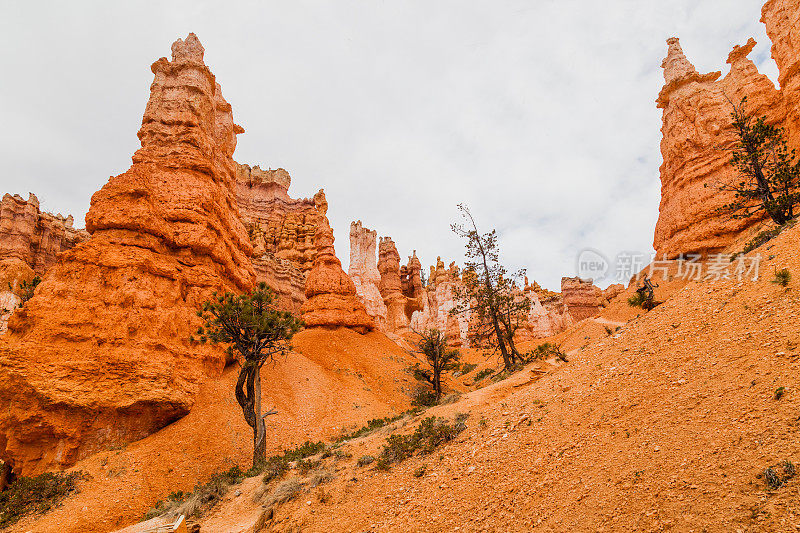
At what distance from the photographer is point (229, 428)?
17.0 meters

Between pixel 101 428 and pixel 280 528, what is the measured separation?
11.5m

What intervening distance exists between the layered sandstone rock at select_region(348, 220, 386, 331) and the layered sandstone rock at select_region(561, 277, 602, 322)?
31591 mm

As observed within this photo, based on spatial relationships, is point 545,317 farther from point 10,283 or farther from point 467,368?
point 10,283

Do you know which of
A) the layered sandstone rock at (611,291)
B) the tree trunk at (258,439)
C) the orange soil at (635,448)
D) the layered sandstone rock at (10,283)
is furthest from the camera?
the layered sandstone rock at (611,291)

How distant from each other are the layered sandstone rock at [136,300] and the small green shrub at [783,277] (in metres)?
21.6

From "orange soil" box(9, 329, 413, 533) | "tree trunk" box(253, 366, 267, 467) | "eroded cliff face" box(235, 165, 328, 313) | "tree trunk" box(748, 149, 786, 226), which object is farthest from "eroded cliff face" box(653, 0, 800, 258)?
"tree trunk" box(253, 366, 267, 467)

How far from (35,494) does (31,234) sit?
45.7 m

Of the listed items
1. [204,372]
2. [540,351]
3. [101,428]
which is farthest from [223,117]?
[540,351]

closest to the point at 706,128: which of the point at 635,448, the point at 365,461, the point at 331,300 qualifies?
the point at 331,300


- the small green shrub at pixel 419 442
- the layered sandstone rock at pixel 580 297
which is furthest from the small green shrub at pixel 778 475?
the layered sandstone rock at pixel 580 297

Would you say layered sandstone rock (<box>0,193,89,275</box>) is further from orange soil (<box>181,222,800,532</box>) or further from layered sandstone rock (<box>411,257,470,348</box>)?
orange soil (<box>181,222,800,532</box>)

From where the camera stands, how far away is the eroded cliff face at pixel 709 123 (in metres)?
25.6

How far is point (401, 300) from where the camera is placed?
63.4 m

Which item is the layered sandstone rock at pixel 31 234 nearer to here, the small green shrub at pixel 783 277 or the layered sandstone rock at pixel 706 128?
the small green shrub at pixel 783 277
